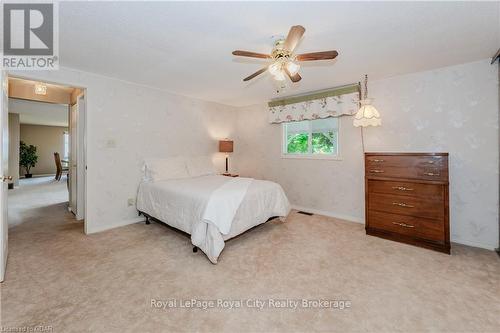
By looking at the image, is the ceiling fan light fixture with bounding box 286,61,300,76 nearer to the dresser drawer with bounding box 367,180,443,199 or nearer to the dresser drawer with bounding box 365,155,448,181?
the dresser drawer with bounding box 365,155,448,181

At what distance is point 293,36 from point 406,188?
2.38m

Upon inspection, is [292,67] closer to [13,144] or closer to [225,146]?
[225,146]

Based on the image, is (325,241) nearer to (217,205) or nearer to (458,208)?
(217,205)

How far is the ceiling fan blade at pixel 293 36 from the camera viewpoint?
1543 mm

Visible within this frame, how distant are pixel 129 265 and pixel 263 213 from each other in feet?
5.56

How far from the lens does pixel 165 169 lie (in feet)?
12.0

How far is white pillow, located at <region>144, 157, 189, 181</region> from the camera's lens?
140 inches

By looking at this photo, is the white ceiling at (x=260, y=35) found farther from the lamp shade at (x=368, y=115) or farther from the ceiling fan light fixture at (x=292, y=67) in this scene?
the lamp shade at (x=368, y=115)

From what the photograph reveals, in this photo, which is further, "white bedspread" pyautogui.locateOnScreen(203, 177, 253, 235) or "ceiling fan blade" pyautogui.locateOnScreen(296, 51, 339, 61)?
"white bedspread" pyautogui.locateOnScreen(203, 177, 253, 235)

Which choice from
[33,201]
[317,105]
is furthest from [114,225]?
[317,105]

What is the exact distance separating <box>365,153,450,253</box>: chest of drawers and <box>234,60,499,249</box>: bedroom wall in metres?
0.52

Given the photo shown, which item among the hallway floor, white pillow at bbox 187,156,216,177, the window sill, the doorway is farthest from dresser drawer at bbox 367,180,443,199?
the hallway floor

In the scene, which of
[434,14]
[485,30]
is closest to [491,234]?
[485,30]

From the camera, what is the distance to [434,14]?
1762 mm
